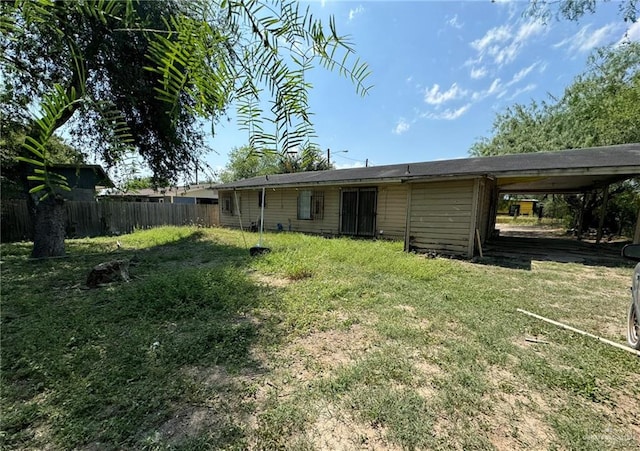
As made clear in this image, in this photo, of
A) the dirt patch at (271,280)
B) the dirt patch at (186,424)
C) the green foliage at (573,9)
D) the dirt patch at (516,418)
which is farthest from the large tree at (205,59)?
the dirt patch at (271,280)

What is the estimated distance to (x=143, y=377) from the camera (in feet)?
6.89

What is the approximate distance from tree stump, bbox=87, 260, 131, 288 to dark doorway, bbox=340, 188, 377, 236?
7.10 meters

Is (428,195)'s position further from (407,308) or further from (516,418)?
(516,418)

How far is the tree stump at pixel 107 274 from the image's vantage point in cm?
427

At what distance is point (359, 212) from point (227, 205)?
7894mm

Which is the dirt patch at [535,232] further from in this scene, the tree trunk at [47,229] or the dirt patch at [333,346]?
the tree trunk at [47,229]

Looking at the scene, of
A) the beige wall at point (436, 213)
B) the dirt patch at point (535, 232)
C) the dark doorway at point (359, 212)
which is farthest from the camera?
the dirt patch at point (535, 232)

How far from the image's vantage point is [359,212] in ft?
33.0

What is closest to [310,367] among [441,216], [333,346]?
[333,346]

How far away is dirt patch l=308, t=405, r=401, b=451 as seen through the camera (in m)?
1.58

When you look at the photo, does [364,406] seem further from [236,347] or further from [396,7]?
[396,7]

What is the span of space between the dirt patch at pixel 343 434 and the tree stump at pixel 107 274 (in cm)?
418

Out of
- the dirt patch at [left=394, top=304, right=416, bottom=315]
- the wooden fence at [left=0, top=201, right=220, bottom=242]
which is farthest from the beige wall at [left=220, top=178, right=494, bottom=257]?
the wooden fence at [left=0, top=201, right=220, bottom=242]

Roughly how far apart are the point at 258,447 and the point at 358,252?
203 inches
